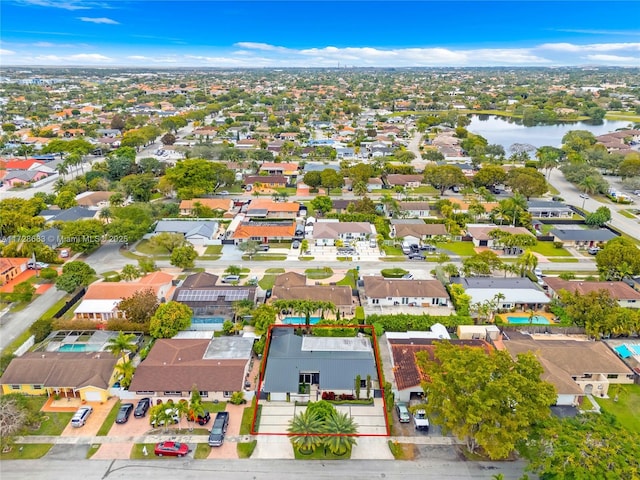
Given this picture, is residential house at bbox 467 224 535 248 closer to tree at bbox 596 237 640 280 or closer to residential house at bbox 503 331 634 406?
tree at bbox 596 237 640 280

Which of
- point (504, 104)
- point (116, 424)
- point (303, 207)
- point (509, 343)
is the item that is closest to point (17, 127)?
point (303, 207)

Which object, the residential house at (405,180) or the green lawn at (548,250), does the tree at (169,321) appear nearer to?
the green lawn at (548,250)

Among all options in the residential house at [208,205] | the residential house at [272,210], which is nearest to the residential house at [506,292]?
the residential house at [272,210]

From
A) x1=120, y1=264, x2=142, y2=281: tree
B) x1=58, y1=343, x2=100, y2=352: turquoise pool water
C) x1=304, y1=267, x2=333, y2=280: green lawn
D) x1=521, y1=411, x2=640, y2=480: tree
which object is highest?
x1=521, y1=411, x2=640, y2=480: tree

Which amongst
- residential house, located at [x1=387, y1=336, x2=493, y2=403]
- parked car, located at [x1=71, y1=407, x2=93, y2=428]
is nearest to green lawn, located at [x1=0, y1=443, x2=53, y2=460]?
parked car, located at [x1=71, y1=407, x2=93, y2=428]

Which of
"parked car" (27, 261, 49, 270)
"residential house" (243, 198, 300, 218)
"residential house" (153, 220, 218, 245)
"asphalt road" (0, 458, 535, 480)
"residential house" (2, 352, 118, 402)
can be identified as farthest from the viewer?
"residential house" (243, 198, 300, 218)

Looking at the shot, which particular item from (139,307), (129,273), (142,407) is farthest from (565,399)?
(129,273)

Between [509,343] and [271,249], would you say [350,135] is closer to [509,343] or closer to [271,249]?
[271,249]
